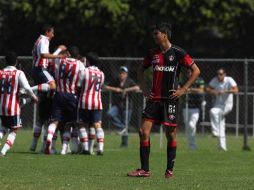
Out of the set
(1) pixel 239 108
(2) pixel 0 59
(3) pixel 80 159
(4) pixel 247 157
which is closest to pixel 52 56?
(3) pixel 80 159

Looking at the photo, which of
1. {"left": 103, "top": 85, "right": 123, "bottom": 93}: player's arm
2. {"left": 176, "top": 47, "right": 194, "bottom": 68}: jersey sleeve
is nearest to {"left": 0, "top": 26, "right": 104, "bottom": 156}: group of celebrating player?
{"left": 103, "top": 85, "right": 123, "bottom": 93}: player's arm

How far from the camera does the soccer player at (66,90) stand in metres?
21.1

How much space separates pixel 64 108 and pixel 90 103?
0.59 m

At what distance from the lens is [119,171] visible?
16.2 m

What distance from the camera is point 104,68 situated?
31.5m

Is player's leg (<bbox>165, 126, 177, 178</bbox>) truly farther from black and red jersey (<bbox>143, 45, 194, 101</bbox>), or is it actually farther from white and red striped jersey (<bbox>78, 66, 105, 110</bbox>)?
white and red striped jersey (<bbox>78, 66, 105, 110</bbox>)

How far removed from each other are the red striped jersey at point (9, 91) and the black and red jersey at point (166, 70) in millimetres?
5098

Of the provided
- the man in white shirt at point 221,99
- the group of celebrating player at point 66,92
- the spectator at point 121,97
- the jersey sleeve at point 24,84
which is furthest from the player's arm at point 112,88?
the jersey sleeve at point 24,84

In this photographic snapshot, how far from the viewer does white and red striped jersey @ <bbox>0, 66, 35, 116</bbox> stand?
19.3 meters

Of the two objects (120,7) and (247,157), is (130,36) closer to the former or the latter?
(120,7)

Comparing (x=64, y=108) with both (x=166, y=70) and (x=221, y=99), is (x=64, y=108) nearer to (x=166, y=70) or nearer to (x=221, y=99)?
(x=221, y=99)

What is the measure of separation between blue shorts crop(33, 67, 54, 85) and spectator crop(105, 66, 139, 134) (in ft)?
17.3

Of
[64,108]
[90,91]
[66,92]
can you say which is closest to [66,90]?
[66,92]

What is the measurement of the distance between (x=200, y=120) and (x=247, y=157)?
839 cm
